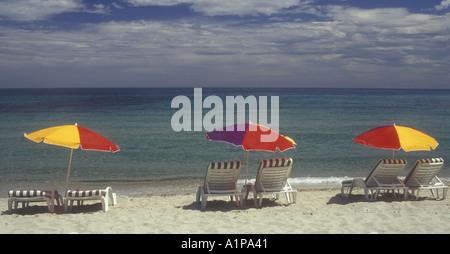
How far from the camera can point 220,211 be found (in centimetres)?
783

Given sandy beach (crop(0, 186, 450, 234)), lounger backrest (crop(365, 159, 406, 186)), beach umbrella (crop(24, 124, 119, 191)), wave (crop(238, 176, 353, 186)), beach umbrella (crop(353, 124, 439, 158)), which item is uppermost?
beach umbrella (crop(24, 124, 119, 191))

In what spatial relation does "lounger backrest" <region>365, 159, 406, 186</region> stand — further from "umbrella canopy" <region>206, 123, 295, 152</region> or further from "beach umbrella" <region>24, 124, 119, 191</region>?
"beach umbrella" <region>24, 124, 119, 191</region>

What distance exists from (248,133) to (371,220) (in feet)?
8.42

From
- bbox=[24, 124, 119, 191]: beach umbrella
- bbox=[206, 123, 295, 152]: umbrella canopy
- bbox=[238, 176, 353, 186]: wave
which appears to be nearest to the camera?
bbox=[24, 124, 119, 191]: beach umbrella

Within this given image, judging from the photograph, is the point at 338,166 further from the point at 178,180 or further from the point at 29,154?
the point at 29,154

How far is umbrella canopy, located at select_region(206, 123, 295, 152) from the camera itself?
7395mm

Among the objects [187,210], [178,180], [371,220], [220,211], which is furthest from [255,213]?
[178,180]

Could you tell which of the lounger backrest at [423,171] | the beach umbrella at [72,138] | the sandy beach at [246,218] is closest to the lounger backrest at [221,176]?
the sandy beach at [246,218]

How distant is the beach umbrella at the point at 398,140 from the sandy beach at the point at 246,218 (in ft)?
3.79

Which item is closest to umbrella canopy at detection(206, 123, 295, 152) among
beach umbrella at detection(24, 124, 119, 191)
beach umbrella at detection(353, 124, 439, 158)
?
beach umbrella at detection(353, 124, 439, 158)

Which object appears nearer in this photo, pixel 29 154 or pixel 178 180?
pixel 178 180

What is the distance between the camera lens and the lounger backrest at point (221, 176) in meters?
7.69
